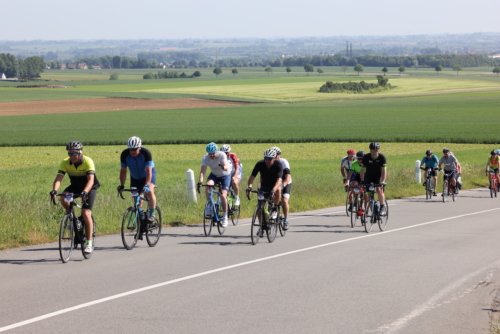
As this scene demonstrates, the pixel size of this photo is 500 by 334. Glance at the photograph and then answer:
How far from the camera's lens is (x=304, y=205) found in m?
21.2

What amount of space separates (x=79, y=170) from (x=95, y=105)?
82.2 meters

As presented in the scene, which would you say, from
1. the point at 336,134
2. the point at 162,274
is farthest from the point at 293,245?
the point at 336,134

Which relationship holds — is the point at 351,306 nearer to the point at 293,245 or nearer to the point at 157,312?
the point at 157,312

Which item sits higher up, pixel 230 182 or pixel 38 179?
pixel 230 182

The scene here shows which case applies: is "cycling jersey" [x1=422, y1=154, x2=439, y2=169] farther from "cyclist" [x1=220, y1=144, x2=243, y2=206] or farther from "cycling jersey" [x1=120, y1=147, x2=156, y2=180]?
"cycling jersey" [x1=120, y1=147, x2=156, y2=180]

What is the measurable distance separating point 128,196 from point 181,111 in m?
59.9

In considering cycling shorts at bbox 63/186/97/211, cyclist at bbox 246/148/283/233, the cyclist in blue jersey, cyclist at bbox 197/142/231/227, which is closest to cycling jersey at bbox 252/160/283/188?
cyclist at bbox 246/148/283/233

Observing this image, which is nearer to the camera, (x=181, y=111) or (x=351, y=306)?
(x=351, y=306)

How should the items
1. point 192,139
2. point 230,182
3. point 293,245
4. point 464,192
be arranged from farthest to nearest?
point 192,139, point 464,192, point 230,182, point 293,245

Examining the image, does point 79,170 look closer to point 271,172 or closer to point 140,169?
point 140,169

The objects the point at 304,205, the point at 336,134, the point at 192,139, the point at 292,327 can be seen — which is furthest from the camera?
the point at 336,134

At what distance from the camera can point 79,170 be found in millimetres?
11336

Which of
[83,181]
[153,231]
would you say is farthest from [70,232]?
[153,231]

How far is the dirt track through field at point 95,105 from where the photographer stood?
274 ft
